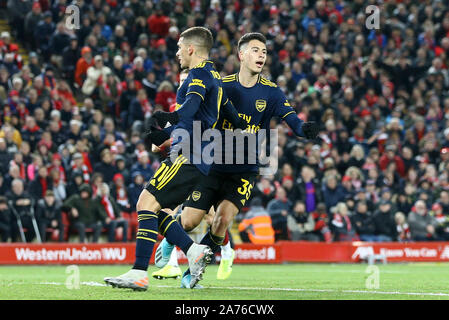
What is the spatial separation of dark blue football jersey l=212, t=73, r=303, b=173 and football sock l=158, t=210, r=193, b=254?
91 cm

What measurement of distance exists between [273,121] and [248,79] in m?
12.2

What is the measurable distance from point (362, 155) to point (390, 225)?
2269mm

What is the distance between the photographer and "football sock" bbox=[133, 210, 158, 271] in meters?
8.34

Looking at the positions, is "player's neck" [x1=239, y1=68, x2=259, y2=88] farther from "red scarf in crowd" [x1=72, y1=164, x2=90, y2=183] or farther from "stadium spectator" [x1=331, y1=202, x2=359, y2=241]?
"stadium spectator" [x1=331, y1=202, x2=359, y2=241]

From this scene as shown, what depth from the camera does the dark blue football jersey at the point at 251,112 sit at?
31.0 feet

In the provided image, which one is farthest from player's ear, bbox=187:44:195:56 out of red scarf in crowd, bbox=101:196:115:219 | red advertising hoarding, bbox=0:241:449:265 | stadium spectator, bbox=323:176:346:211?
stadium spectator, bbox=323:176:346:211

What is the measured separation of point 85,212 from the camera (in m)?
17.4

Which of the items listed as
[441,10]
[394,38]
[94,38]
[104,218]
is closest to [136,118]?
[94,38]

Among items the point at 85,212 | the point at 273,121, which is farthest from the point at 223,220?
the point at 273,121

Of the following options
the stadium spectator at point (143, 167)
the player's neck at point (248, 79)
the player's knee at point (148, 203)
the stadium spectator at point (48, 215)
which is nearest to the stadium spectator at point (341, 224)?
the stadium spectator at point (143, 167)

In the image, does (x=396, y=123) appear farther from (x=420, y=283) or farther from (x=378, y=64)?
(x=420, y=283)

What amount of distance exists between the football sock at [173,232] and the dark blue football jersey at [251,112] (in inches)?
36.0

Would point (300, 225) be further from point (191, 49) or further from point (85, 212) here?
point (191, 49)

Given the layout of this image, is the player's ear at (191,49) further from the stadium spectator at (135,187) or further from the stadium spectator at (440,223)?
the stadium spectator at (440,223)
